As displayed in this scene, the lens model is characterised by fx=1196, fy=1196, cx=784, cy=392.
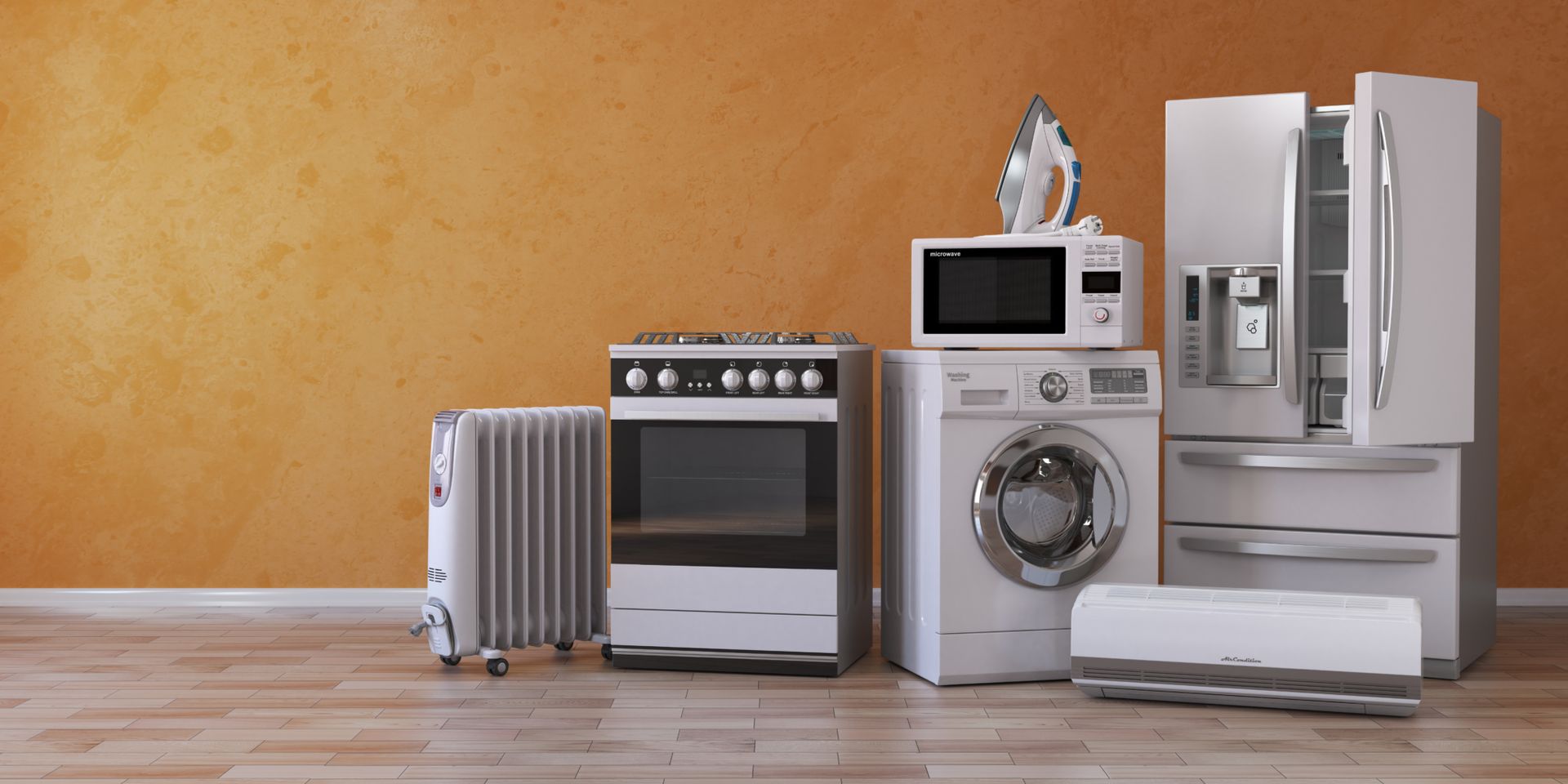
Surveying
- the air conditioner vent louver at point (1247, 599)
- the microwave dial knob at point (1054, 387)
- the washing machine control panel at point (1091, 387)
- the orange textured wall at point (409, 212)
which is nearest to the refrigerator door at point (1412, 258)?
the air conditioner vent louver at point (1247, 599)

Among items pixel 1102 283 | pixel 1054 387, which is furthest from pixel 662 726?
pixel 1102 283

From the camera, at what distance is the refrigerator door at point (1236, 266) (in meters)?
3.45

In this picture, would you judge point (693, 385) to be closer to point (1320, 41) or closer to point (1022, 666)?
point (1022, 666)

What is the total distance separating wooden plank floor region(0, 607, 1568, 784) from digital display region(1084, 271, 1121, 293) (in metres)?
1.10

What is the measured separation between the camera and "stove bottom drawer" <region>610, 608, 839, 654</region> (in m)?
3.37

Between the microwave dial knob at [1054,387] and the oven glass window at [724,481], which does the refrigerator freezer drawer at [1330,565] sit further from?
the oven glass window at [724,481]

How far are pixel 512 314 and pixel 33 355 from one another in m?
Result: 1.79

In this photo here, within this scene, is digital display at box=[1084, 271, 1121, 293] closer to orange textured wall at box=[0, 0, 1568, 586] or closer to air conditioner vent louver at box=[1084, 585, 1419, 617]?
air conditioner vent louver at box=[1084, 585, 1419, 617]

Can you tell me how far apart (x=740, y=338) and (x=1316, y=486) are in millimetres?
1735

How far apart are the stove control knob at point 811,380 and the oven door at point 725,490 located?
0.08 m

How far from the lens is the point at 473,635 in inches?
135

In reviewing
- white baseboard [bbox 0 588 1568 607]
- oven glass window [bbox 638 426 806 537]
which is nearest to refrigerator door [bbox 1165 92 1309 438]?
oven glass window [bbox 638 426 806 537]

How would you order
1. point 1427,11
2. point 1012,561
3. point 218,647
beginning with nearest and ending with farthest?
1. point 1012,561
2. point 218,647
3. point 1427,11

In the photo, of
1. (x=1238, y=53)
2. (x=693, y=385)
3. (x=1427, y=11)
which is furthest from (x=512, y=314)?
(x=1427, y=11)
